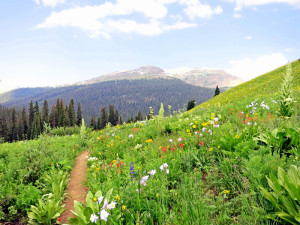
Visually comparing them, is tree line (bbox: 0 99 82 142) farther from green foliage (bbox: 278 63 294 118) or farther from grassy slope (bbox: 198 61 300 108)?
green foliage (bbox: 278 63 294 118)

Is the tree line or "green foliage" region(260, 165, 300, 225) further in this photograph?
the tree line

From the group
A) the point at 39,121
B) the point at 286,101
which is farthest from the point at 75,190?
the point at 39,121

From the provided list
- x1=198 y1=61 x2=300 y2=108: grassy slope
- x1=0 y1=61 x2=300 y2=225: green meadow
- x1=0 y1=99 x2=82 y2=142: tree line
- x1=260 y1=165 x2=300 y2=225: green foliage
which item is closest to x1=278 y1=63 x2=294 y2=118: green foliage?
x1=0 y1=61 x2=300 y2=225: green meadow

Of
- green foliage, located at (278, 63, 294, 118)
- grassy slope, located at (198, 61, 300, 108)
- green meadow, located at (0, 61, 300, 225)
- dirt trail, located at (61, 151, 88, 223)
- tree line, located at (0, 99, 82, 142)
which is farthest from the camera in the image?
tree line, located at (0, 99, 82, 142)

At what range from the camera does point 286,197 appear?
7.79 feet

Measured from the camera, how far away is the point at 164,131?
799cm

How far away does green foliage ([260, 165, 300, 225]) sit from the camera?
2.22 metres

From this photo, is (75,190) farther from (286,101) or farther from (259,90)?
(259,90)

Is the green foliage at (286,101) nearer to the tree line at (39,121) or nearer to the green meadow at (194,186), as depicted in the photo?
the green meadow at (194,186)

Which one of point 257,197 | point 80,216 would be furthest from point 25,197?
point 257,197

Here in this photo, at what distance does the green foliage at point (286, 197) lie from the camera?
2.22 metres

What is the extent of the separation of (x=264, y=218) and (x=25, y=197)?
539 cm

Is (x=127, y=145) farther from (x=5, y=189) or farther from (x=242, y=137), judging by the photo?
(x=242, y=137)

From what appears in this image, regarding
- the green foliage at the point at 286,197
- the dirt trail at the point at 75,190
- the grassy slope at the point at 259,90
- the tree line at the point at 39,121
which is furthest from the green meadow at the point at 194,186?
the tree line at the point at 39,121
